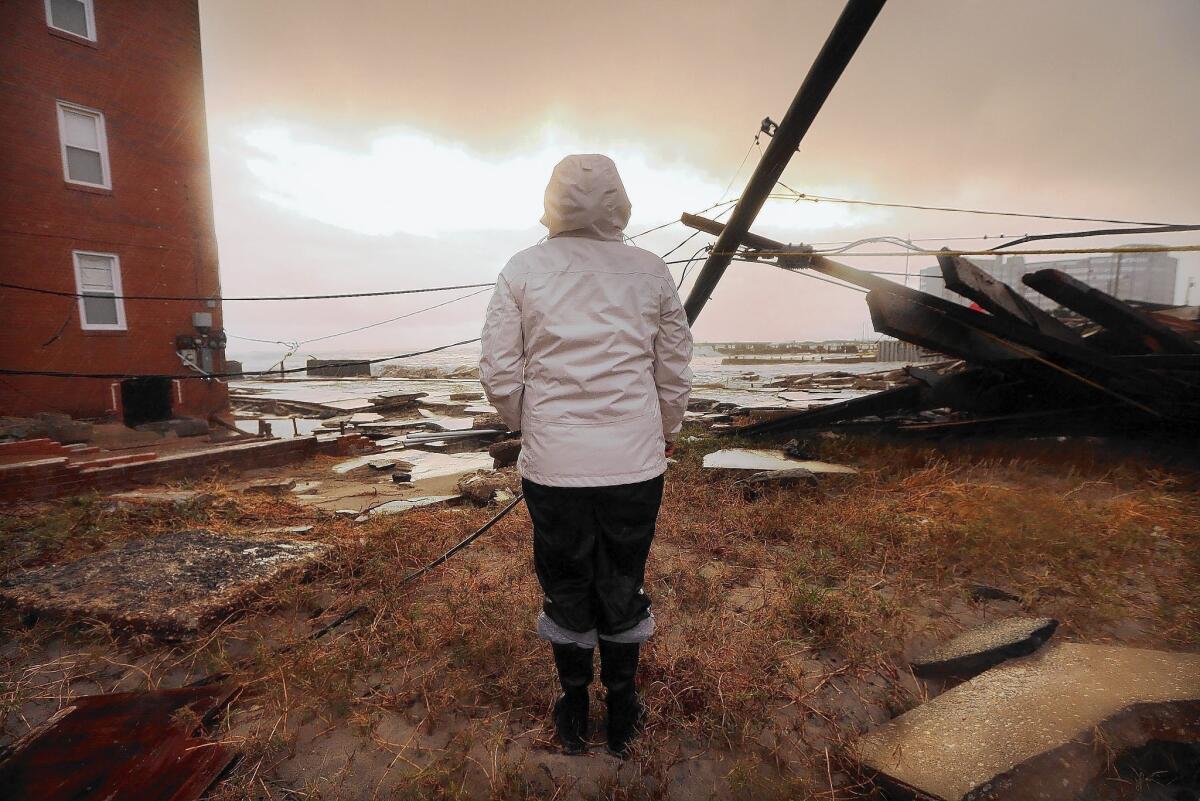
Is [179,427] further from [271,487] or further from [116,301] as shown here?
[271,487]

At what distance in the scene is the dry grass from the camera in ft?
6.14

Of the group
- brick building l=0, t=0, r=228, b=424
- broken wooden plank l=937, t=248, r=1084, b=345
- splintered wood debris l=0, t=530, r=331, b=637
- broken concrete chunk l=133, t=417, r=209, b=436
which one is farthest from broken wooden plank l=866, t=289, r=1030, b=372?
broken concrete chunk l=133, t=417, r=209, b=436

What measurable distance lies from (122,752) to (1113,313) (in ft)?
27.7

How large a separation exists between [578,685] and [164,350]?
44.3ft

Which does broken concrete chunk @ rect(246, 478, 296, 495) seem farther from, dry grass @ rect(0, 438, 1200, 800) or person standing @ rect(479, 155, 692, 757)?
person standing @ rect(479, 155, 692, 757)

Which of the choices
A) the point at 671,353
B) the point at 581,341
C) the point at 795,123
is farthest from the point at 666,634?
the point at 795,123

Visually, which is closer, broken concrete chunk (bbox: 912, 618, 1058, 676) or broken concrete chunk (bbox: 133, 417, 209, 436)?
broken concrete chunk (bbox: 912, 618, 1058, 676)

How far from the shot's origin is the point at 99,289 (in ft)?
32.8

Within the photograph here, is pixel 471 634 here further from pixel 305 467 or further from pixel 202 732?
pixel 305 467

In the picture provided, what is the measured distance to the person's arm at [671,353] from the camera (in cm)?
202

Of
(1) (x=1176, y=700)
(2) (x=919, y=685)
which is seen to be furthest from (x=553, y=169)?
(1) (x=1176, y=700)

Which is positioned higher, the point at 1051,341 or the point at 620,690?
the point at 1051,341

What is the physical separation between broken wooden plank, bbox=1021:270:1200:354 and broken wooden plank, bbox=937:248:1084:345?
23 centimetres

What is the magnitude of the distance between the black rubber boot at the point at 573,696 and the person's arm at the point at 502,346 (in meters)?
0.96
